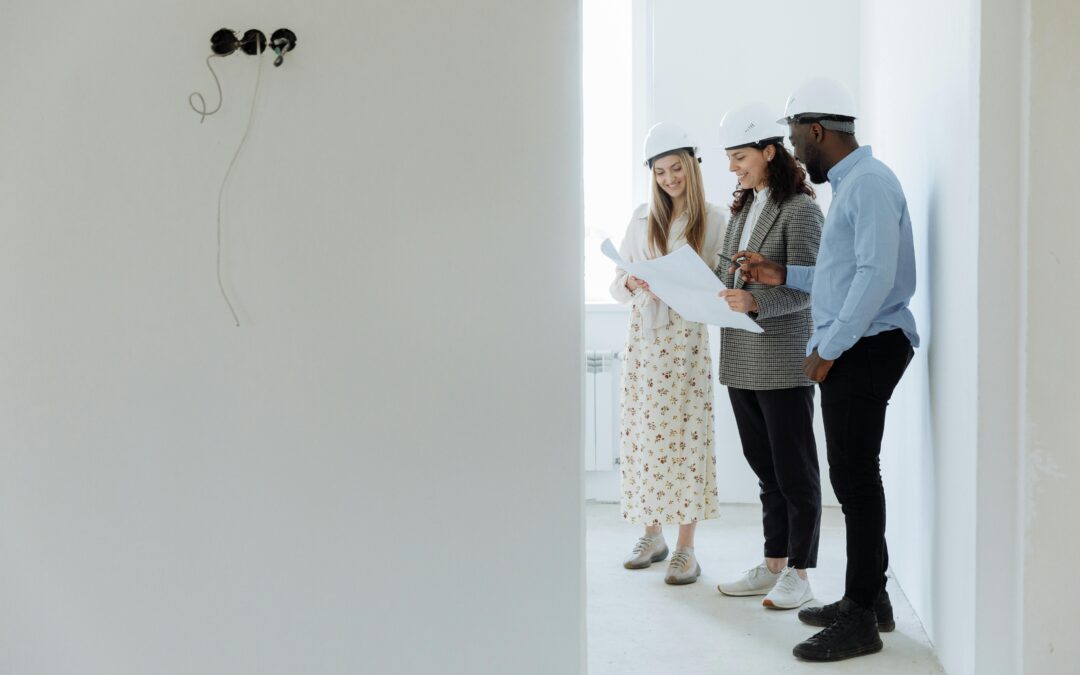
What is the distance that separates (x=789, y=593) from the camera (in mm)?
2812

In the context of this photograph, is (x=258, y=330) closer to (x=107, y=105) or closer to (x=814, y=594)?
(x=107, y=105)

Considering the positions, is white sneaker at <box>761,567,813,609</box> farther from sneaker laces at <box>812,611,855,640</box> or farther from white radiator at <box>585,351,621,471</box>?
white radiator at <box>585,351,621,471</box>

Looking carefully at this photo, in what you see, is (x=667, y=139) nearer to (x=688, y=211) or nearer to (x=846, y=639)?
(x=688, y=211)

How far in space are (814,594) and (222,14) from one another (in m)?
2.32

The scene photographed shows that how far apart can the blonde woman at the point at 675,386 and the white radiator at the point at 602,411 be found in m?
1.12

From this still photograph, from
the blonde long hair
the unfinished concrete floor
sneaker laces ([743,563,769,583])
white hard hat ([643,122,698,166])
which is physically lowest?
the unfinished concrete floor

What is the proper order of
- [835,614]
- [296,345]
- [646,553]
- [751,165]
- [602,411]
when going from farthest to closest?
[602,411], [646,553], [751,165], [835,614], [296,345]

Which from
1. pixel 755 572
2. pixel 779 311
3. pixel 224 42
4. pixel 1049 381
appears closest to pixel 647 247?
pixel 779 311

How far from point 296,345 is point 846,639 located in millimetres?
1521

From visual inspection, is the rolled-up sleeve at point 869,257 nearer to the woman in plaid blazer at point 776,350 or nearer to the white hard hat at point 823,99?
the white hard hat at point 823,99

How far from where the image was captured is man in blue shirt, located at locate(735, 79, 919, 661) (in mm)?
2293

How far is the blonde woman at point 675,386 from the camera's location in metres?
3.08

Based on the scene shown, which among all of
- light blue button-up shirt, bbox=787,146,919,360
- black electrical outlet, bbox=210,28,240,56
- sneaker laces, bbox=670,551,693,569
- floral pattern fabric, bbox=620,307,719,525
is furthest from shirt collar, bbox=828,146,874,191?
black electrical outlet, bbox=210,28,240,56

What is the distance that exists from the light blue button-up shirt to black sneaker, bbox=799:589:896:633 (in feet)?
2.39
